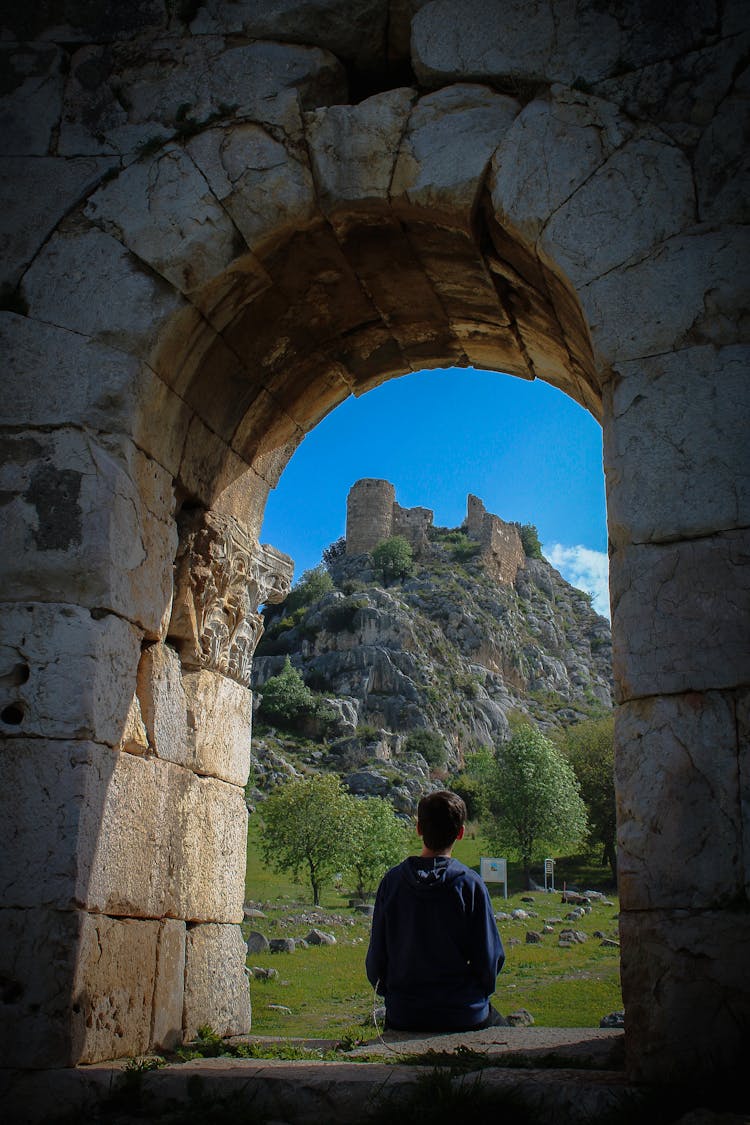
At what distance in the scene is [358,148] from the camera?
4883mm

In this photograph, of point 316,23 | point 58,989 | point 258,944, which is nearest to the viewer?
point 58,989

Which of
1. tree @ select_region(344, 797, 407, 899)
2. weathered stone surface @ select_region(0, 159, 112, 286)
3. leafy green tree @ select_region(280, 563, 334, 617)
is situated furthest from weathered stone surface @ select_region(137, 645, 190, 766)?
leafy green tree @ select_region(280, 563, 334, 617)

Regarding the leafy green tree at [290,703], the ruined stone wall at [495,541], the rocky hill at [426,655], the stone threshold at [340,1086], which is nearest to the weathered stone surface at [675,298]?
the stone threshold at [340,1086]

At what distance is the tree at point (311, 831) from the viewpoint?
27.4 m

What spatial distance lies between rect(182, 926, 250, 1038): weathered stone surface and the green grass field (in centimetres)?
49

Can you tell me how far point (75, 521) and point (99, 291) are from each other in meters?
1.21

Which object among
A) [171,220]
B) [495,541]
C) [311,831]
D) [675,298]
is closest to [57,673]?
[171,220]

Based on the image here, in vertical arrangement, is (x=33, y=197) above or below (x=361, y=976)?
above

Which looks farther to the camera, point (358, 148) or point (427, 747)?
point (427, 747)

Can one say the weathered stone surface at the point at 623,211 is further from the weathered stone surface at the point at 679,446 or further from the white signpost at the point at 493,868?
the white signpost at the point at 493,868

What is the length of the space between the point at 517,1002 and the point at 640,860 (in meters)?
5.87

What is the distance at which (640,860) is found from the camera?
3520mm

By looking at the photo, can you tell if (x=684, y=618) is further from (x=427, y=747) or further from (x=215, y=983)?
(x=427, y=747)

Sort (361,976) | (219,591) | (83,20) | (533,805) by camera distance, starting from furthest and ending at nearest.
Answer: (533,805) < (361,976) < (219,591) < (83,20)
